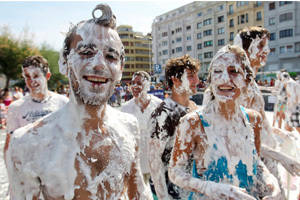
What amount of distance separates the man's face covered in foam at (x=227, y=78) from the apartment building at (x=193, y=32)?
41246 millimetres

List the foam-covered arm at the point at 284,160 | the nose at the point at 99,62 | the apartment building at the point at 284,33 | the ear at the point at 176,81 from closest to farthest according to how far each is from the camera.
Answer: the nose at the point at 99,62 → the foam-covered arm at the point at 284,160 → the ear at the point at 176,81 → the apartment building at the point at 284,33

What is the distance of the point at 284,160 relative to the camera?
2.08 meters

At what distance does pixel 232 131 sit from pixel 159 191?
1.07 m

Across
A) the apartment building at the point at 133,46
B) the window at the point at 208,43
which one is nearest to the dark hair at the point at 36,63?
the apartment building at the point at 133,46

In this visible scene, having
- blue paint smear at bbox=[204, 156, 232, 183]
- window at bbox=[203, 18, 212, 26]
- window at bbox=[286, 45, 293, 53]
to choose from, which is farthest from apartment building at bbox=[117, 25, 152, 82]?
window at bbox=[203, 18, 212, 26]

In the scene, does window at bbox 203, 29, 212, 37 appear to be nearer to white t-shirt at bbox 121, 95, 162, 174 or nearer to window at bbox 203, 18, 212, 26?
window at bbox 203, 18, 212, 26

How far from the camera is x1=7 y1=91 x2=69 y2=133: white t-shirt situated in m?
3.08

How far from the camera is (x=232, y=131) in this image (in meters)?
1.84

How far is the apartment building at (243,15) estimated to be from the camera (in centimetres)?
3741

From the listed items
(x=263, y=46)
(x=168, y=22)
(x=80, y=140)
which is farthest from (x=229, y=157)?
(x=168, y=22)

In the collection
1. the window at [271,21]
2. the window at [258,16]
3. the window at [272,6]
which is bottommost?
the window at [271,21]

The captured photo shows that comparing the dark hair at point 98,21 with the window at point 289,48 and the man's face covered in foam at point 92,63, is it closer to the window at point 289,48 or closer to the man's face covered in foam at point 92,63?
the man's face covered in foam at point 92,63

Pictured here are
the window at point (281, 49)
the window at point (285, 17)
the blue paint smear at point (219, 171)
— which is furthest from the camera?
the window at point (281, 49)

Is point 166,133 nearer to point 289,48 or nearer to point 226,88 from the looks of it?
point 226,88
